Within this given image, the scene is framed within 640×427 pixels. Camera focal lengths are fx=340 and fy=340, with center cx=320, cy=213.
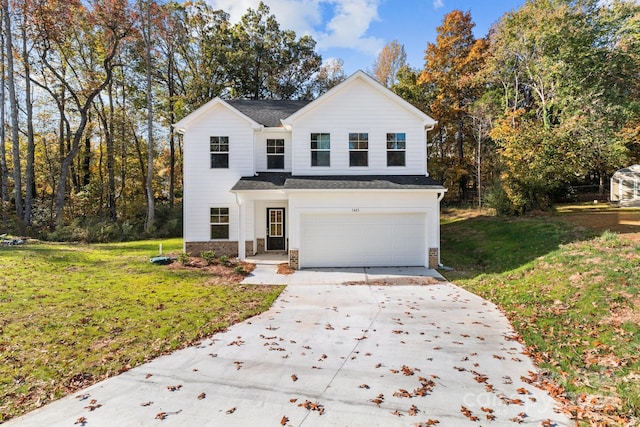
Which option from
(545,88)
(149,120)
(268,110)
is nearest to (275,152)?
(268,110)

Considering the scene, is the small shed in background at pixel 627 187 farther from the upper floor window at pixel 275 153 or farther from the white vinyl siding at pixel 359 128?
the upper floor window at pixel 275 153

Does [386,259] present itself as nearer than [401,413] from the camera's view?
No

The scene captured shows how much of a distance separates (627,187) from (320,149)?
24.6 m

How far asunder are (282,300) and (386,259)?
5912 millimetres

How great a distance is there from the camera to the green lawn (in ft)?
15.4

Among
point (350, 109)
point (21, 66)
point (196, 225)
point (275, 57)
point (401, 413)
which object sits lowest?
point (401, 413)

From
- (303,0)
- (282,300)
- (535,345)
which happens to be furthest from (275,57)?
(535,345)

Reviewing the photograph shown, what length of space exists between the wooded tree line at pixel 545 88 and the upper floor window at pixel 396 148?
26.2ft

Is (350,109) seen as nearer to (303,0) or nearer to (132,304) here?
(303,0)

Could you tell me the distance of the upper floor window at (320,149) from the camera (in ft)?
49.5

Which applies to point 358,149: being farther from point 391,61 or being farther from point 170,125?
point 391,61

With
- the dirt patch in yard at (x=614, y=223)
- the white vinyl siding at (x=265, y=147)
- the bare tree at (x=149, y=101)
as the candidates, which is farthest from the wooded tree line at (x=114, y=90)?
the dirt patch in yard at (x=614, y=223)

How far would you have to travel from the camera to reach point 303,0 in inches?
733

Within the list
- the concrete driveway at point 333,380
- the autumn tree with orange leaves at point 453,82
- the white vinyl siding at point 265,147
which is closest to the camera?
the concrete driveway at point 333,380
